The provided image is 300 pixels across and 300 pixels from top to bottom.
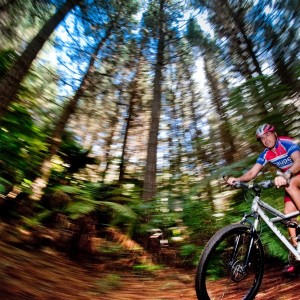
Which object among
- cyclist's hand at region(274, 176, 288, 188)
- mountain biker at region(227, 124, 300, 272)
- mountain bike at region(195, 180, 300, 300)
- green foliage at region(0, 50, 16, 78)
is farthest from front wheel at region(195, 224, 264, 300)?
green foliage at region(0, 50, 16, 78)

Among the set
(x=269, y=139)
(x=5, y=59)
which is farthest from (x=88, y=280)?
(x=5, y=59)

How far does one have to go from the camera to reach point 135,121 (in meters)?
11.9

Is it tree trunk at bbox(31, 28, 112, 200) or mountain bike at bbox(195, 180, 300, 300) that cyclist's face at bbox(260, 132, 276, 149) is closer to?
mountain bike at bbox(195, 180, 300, 300)

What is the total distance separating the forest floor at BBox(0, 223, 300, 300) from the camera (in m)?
3.31

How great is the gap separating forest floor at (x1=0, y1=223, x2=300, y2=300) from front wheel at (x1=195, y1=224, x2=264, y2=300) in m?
0.17

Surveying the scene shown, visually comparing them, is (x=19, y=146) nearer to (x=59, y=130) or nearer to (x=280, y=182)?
(x=59, y=130)

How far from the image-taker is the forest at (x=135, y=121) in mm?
5891

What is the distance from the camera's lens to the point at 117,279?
481 cm

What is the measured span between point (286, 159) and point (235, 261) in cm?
149

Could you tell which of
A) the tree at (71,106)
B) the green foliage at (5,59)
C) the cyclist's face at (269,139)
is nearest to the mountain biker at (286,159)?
the cyclist's face at (269,139)

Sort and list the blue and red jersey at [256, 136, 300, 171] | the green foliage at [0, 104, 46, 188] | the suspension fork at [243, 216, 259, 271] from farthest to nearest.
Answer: the green foliage at [0, 104, 46, 188] < the blue and red jersey at [256, 136, 300, 171] < the suspension fork at [243, 216, 259, 271]

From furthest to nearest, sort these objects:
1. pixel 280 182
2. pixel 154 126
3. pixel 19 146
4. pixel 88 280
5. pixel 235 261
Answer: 1. pixel 154 126
2. pixel 19 146
3. pixel 88 280
4. pixel 235 261
5. pixel 280 182

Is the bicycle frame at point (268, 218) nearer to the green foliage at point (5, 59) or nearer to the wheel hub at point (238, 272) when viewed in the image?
the wheel hub at point (238, 272)

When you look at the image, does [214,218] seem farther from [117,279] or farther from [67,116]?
[67,116]
